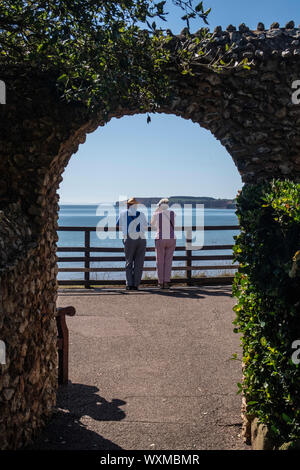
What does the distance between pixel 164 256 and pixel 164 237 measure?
50cm

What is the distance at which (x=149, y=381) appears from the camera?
5.88 metres

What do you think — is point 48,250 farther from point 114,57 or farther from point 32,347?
point 114,57

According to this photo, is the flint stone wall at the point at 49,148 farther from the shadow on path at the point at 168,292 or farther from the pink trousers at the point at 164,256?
the pink trousers at the point at 164,256

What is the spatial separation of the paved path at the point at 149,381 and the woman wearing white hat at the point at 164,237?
1.74 meters

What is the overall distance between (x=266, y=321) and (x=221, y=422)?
5.17 ft

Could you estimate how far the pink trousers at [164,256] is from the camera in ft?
37.7

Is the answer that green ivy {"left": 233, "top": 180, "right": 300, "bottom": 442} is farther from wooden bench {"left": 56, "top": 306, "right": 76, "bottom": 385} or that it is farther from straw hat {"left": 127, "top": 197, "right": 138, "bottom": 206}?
straw hat {"left": 127, "top": 197, "right": 138, "bottom": 206}

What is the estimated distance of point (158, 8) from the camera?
12.1ft

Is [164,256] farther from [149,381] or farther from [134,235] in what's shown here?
[149,381]

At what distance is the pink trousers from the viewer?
11.5 metres

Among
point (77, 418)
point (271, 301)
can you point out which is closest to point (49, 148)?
point (271, 301)

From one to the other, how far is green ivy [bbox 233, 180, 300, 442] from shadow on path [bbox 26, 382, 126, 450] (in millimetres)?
1380

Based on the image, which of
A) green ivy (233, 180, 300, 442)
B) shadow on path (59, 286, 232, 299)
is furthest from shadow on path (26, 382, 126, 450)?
shadow on path (59, 286, 232, 299)

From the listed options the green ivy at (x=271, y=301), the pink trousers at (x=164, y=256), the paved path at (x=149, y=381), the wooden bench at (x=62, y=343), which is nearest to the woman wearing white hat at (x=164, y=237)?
the pink trousers at (x=164, y=256)
